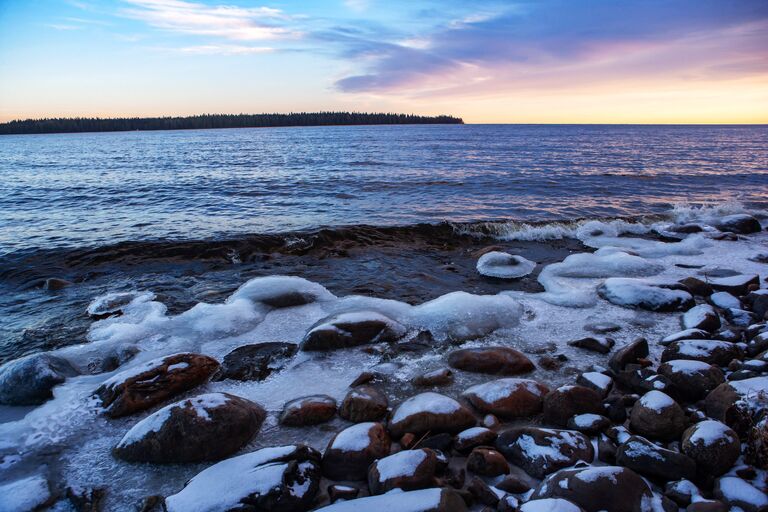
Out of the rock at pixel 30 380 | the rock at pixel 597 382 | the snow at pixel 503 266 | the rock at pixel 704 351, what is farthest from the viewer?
the snow at pixel 503 266

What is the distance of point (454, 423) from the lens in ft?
11.4

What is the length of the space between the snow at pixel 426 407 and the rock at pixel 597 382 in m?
1.38

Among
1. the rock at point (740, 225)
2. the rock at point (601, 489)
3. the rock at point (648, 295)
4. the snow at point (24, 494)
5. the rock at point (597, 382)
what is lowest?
the snow at point (24, 494)

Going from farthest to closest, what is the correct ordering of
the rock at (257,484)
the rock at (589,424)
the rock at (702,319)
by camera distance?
the rock at (702,319) < the rock at (589,424) < the rock at (257,484)

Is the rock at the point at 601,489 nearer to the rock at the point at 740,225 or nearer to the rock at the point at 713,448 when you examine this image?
the rock at the point at 713,448

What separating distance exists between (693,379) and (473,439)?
2205 millimetres

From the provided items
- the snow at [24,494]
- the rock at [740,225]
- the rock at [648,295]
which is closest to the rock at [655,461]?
the rock at [648,295]

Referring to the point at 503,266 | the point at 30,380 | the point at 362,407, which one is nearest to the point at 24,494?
the point at 30,380

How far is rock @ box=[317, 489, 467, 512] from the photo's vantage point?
251cm

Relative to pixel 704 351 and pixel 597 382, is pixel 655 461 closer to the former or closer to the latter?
pixel 597 382

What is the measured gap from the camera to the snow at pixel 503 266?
795 cm

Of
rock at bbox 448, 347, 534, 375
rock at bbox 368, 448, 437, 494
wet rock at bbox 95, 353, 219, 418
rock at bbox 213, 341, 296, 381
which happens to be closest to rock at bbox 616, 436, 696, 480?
rock at bbox 368, 448, 437, 494

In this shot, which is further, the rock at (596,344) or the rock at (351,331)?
the rock at (351,331)

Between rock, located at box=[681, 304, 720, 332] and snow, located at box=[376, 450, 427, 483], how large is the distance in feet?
14.2
